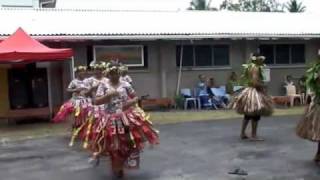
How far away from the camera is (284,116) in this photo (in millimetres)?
16812

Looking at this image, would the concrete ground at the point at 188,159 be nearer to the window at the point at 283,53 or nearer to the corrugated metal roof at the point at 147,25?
the corrugated metal roof at the point at 147,25

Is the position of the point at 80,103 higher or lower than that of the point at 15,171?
higher

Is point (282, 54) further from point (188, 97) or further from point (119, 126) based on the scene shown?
point (119, 126)

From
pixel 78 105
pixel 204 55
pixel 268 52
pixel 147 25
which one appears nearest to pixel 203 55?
pixel 204 55

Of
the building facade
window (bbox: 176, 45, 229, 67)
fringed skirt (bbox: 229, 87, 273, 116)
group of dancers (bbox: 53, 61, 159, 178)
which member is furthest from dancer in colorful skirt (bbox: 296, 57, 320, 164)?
window (bbox: 176, 45, 229, 67)

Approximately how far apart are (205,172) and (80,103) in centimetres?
446

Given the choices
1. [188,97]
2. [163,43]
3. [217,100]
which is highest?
[163,43]

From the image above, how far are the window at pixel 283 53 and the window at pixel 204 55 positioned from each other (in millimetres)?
1558

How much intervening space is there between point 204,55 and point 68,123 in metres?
6.76

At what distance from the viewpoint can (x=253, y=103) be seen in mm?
11492

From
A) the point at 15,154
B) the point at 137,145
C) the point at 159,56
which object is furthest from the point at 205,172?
the point at 159,56

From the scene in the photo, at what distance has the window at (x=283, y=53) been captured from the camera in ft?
72.7

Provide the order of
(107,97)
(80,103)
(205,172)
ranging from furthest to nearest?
(80,103), (205,172), (107,97)

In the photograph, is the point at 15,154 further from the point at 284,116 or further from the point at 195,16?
the point at 195,16
